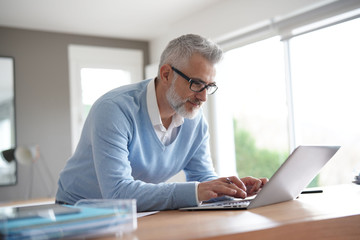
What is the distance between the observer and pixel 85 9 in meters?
4.46

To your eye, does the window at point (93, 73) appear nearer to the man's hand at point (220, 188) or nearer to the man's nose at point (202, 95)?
the man's nose at point (202, 95)

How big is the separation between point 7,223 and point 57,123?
4.57 metres

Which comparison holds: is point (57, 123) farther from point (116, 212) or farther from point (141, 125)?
point (116, 212)

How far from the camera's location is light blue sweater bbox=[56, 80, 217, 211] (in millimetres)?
1338

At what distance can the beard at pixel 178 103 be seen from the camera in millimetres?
1733

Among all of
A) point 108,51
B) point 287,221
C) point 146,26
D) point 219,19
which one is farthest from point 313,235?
point 108,51

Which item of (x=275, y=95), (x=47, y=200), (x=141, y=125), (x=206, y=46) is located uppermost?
(x=275, y=95)

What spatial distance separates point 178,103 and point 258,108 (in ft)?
29.5

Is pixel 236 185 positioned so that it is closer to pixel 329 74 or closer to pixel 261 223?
pixel 261 223

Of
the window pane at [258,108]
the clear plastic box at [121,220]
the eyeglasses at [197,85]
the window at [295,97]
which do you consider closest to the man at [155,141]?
the eyeglasses at [197,85]

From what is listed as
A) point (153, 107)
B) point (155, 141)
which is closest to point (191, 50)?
point (153, 107)

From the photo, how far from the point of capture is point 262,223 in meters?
0.95

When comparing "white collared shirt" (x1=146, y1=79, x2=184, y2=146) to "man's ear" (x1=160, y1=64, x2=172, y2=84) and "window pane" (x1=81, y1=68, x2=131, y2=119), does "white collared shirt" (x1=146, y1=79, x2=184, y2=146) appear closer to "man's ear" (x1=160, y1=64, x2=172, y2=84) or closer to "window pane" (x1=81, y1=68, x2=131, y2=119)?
"man's ear" (x1=160, y1=64, x2=172, y2=84)

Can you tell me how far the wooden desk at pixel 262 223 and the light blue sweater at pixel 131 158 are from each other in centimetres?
11
